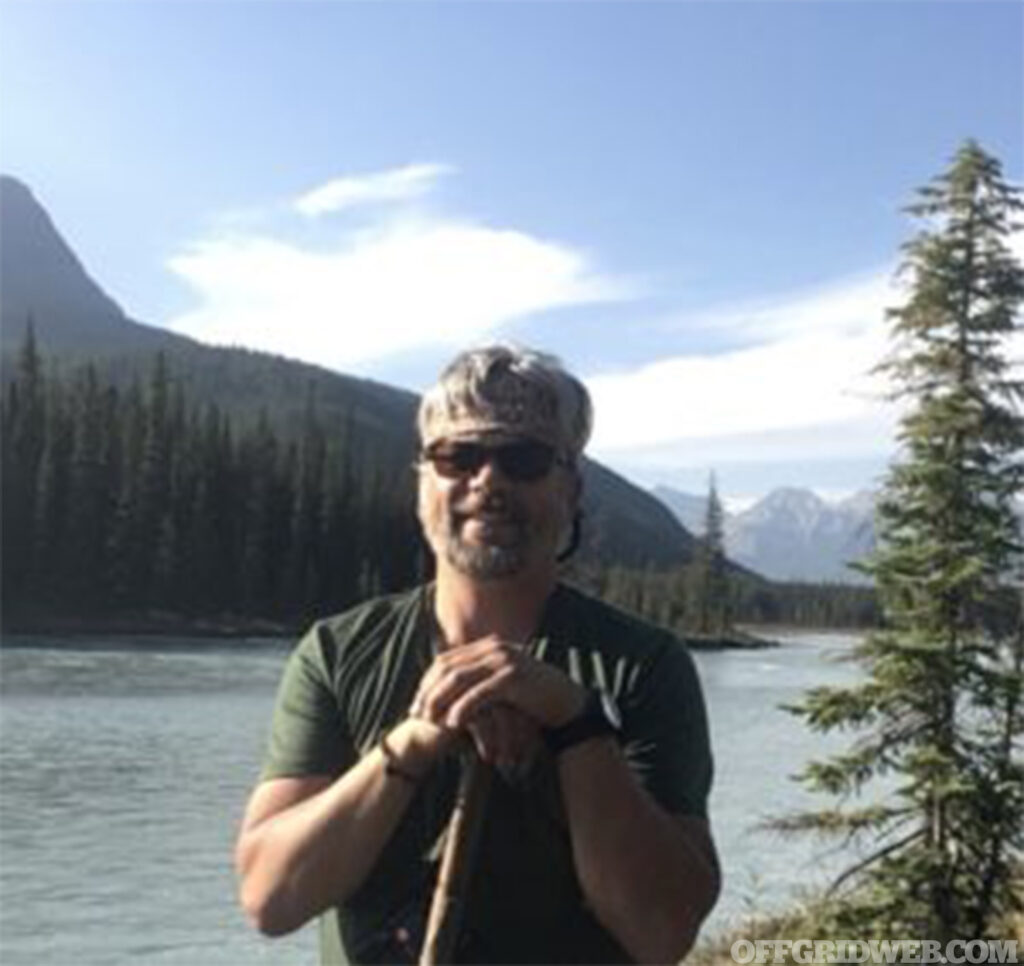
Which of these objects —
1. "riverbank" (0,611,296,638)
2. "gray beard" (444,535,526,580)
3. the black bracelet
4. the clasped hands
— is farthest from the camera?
"riverbank" (0,611,296,638)

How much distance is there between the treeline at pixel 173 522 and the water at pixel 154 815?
6024cm

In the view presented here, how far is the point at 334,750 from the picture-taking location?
3.46 metres

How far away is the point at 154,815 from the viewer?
2580cm

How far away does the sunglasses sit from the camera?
3424 millimetres

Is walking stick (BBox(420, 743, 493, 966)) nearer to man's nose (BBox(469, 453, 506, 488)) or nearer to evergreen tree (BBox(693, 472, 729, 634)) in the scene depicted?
man's nose (BBox(469, 453, 506, 488))

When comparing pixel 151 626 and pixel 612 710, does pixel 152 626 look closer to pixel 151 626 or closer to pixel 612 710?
pixel 151 626

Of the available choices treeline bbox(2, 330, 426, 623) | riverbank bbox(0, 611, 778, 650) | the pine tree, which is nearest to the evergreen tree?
treeline bbox(2, 330, 426, 623)

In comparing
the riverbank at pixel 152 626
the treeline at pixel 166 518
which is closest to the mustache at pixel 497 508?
the riverbank at pixel 152 626

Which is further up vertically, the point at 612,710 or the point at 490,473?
the point at 490,473

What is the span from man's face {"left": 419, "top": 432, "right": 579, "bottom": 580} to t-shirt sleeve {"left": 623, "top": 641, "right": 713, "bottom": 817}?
0.35 metres

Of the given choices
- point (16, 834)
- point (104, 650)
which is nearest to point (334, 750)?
point (16, 834)

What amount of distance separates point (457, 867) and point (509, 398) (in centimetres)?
98

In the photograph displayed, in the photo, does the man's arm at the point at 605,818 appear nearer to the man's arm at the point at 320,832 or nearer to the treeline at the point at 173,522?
the man's arm at the point at 320,832

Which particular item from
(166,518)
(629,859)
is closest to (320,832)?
(629,859)
